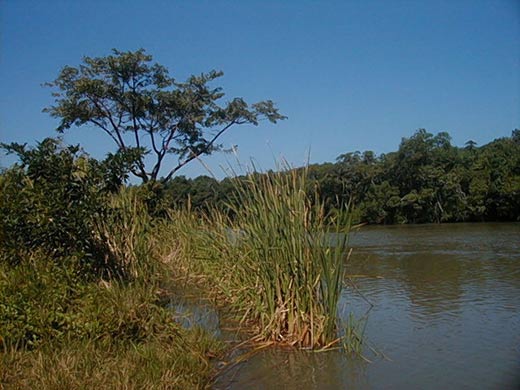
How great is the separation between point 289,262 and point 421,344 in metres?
1.46

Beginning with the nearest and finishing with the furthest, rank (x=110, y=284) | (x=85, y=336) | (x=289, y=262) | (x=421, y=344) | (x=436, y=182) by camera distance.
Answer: (x=85, y=336) < (x=289, y=262) < (x=421, y=344) < (x=110, y=284) < (x=436, y=182)

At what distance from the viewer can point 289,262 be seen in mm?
4730

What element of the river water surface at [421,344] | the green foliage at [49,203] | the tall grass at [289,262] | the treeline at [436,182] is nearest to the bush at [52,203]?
the green foliage at [49,203]

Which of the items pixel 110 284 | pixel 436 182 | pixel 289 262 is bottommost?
pixel 110 284

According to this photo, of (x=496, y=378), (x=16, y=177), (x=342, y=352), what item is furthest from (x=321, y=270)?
(x=16, y=177)

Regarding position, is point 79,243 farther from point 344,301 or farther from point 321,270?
point 344,301

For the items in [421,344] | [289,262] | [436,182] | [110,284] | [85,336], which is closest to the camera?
[85,336]

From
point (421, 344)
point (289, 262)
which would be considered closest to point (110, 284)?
point (289, 262)

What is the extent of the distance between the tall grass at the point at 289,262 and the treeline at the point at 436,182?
83.9 feet

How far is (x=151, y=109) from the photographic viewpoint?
2045 centimetres

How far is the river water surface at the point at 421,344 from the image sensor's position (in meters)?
3.97

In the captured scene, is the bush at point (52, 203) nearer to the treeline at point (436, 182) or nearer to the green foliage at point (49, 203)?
the green foliage at point (49, 203)

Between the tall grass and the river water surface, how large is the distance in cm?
28

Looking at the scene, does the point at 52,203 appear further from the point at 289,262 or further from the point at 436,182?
the point at 436,182
